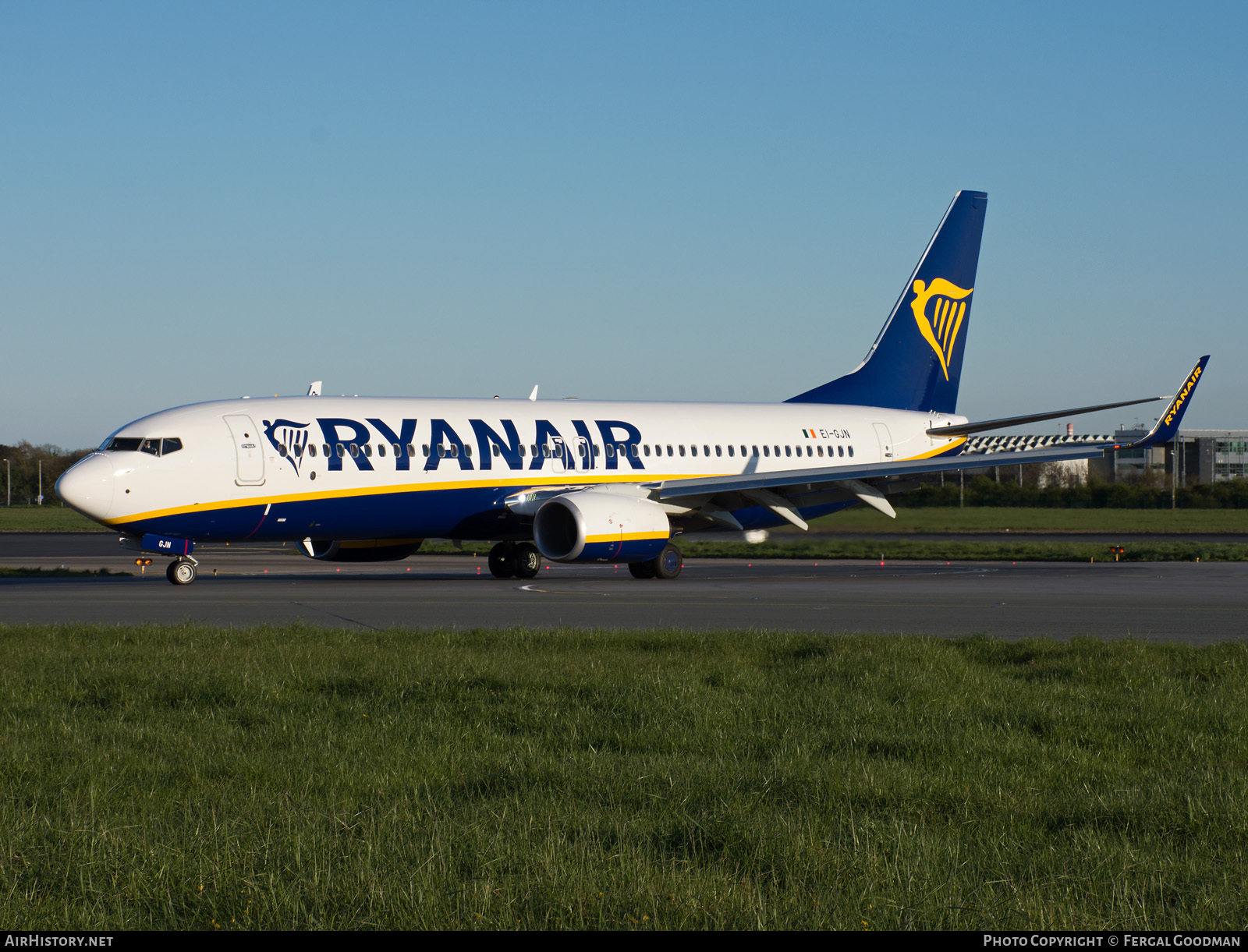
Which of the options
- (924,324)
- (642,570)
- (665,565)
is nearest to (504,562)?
(642,570)

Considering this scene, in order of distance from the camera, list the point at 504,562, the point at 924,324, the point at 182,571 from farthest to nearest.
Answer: the point at 924,324, the point at 504,562, the point at 182,571

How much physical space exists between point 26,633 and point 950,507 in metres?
46.4

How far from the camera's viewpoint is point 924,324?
35031mm

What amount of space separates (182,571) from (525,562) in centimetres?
716

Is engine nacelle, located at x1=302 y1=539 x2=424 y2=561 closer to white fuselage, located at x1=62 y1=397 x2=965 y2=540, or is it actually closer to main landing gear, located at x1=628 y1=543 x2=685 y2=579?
white fuselage, located at x1=62 y1=397 x2=965 y2=540

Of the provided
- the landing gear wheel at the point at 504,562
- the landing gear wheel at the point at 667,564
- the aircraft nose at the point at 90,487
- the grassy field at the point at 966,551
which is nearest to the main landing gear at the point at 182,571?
the aircraft nose at the point at 90,487

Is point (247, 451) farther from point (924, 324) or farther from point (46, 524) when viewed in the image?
point (46, 524)

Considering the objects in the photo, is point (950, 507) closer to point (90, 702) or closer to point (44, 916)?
point (90, 702)

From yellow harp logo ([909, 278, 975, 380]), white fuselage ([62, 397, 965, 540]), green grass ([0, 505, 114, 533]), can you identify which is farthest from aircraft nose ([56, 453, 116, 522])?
green grass ([0, 505, 114, 533])

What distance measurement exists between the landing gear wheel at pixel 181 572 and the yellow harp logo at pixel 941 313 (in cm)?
2044

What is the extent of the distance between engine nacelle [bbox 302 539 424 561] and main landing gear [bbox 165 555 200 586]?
2978 mm

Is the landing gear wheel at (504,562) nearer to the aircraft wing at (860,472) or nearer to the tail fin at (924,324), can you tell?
the aircraft wing at (860,472)

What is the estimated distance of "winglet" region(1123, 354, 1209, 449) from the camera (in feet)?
84.3

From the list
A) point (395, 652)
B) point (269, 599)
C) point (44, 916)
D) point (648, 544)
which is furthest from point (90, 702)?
point (648, 544)
